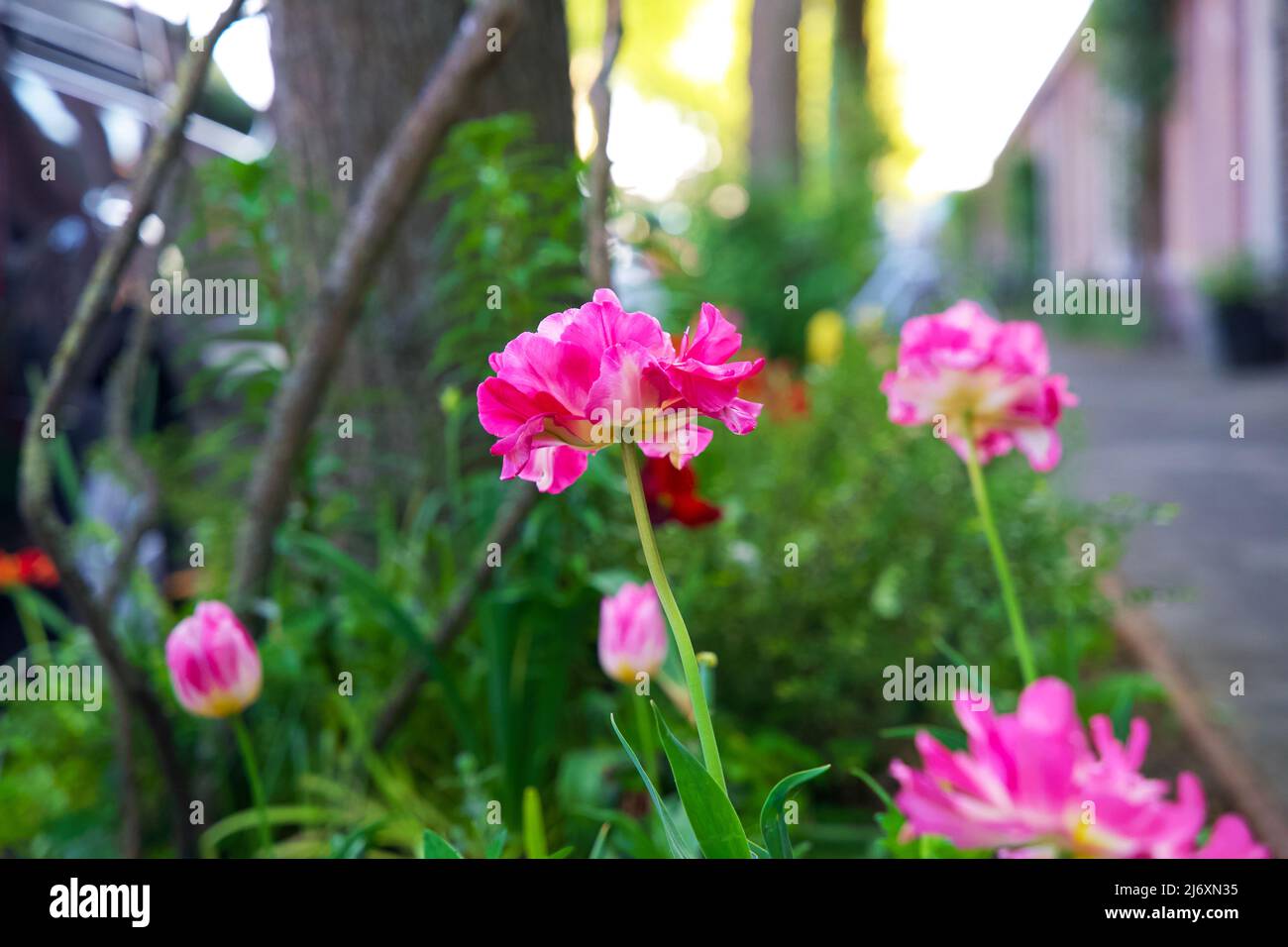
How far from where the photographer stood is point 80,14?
3.46 meters

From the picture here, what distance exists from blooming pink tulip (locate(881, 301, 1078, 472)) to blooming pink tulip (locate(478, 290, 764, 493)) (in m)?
0.42

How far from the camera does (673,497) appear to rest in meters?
1.53

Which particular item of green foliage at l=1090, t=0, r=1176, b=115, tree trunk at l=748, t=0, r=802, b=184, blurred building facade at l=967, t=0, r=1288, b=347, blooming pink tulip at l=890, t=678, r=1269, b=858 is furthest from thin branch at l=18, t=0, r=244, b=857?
green foliage at l=1090, t=0, r=1176, b=115

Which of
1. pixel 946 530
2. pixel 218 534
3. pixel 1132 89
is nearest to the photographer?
pixel 946 530

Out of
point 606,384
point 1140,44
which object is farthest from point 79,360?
point 1140,44

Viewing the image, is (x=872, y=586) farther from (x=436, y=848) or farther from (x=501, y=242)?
(x=436, y=848)

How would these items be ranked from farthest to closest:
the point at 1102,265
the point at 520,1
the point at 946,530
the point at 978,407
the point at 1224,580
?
the point at 1102,265, the point at 1224,580, the point at 946,530, the point at 520,1, the point at 978,407

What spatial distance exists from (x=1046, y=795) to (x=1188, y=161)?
14557mm

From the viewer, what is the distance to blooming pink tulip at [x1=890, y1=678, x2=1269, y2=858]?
59 centimetres

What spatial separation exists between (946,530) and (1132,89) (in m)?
13.8

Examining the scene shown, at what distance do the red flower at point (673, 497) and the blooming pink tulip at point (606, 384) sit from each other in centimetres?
74
